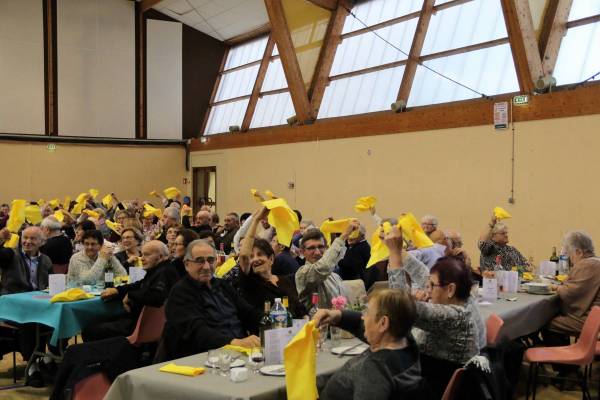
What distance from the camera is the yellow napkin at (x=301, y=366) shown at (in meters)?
2.50

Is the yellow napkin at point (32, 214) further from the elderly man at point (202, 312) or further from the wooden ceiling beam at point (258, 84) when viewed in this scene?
the wooden ceiling beam at point (258, 84)

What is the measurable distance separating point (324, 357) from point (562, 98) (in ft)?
22.1

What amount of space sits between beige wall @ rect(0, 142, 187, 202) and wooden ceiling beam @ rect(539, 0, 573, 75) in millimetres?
11046

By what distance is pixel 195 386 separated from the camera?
2676mm

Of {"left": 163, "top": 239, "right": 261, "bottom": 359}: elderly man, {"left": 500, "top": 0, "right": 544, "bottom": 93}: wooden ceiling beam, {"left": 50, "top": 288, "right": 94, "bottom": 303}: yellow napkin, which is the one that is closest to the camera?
{"left": 163, "top": 239, "right": 261, "bottom": 359}: elderly man

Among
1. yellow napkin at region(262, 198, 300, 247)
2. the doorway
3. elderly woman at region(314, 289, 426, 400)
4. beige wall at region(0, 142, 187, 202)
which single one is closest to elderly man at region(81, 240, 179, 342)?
yellow napkin at region(262, 198, 300, 247)

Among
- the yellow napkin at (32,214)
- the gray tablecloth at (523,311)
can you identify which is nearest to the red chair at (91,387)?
the gray tablecloth at (523,311)

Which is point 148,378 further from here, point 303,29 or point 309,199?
point 303,29

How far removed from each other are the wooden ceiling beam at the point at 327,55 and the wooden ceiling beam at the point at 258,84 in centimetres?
253

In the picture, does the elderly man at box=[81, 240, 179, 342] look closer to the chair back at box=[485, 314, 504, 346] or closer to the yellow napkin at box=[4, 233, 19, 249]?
the yellow napkin at box=[4, 233, 19, 249]

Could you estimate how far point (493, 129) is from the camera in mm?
9383

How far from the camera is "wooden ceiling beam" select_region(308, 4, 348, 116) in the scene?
13281 millimetres

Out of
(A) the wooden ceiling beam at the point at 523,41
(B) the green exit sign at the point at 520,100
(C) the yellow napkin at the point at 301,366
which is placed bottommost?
(C) the yellow napkin at the point at 301,366

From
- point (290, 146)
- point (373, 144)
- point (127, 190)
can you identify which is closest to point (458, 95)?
point (373, 144)
